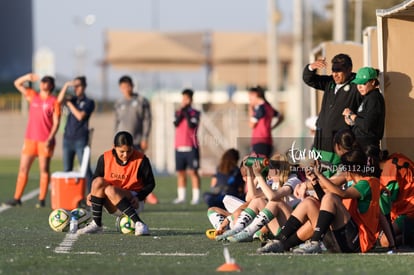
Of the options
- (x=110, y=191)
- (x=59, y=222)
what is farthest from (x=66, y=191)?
(x=110, y=191)

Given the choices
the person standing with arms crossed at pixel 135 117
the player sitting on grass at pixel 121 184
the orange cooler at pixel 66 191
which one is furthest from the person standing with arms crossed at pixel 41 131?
the player sitting on grass at pixel 121 184

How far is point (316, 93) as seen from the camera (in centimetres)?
1964

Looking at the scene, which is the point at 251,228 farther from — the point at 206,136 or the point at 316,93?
the point at 206,136

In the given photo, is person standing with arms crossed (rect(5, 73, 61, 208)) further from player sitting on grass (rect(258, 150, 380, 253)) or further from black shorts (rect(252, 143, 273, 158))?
player sitting on grass (rect(258, 150, 380, 253))

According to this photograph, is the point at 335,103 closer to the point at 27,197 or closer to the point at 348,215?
the point at 348,215

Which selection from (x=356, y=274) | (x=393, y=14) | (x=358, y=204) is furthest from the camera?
(x=393, y=14)

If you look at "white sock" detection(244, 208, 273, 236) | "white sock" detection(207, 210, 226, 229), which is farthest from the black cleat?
"white sock" detection(244, 208, 273, 236)

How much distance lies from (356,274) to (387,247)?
2531mm

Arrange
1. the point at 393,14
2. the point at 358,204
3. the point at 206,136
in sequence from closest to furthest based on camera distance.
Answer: the point at 358,204
the point at 393,14
the point at 206,136

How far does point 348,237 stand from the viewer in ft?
39.0

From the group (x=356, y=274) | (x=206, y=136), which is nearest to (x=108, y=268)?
(x=356, y=274)

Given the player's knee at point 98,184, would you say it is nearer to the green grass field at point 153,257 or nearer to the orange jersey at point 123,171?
the orange jersey at point 123,171

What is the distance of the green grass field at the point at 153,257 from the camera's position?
34.1ft

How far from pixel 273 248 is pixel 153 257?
1.15m
